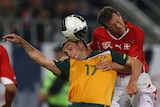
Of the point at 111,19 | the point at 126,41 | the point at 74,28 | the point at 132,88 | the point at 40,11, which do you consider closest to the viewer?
the point at 132,88

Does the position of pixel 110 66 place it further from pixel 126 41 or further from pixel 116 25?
pixel 126 41

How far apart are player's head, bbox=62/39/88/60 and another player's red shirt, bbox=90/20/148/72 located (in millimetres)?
799

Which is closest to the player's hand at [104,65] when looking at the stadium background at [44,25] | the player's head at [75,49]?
the player's head at [75,49]

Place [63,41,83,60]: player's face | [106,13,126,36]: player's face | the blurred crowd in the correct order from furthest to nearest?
the blurred crowd, [106,13,126,36]: player's face, [63,41,83,60]: player's face

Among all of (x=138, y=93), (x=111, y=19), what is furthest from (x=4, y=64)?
(x=138, y=93)

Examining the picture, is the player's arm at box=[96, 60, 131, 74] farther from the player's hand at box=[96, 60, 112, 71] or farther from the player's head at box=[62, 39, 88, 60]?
the player's head at box=[62, 39, 88, 60]

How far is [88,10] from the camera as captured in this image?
1791 centimetres

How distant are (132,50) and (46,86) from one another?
11.4 feet

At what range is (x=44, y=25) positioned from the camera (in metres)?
16.6

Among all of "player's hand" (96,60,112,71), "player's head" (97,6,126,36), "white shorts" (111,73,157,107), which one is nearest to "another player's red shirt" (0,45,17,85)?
"player's hand" (96,60,112,71)

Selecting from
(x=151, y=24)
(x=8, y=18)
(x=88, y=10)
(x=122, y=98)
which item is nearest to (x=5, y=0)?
(x=8, y=18)

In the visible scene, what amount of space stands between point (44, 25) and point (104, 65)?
716cm

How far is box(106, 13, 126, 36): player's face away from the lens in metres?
9.94

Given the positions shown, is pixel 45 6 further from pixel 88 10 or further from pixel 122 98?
pixel 122 98
